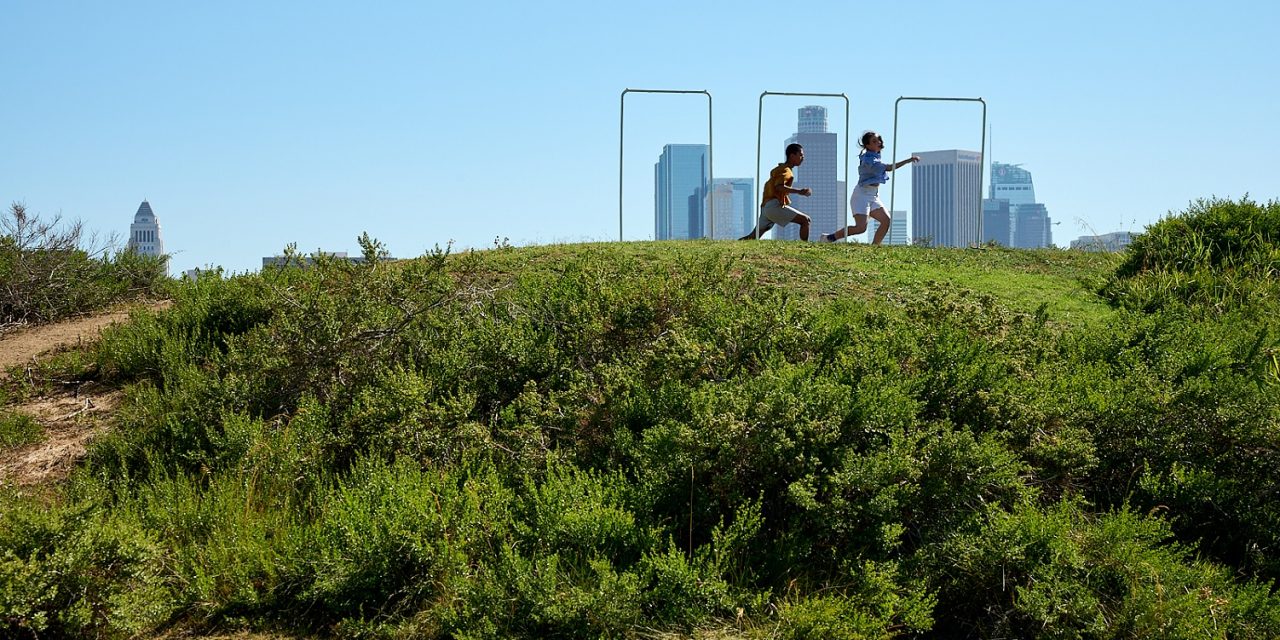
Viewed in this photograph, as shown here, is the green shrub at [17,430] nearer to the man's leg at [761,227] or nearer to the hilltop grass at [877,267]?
the hilltop grass at [877,267]

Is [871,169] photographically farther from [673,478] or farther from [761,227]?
[673,478]

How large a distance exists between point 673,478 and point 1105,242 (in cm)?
955

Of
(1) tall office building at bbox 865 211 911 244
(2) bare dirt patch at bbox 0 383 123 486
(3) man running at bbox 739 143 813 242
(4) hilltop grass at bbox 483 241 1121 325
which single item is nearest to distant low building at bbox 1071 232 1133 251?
(4) hilltop grass at bbox 483 241 1121 325

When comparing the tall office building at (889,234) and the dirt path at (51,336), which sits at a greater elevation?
the tall office building at (889,234)

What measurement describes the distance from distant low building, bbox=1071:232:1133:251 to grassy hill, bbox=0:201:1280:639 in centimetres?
432

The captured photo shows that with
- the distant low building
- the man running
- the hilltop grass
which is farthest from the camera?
the man running

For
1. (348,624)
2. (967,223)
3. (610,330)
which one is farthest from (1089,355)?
(967,223)

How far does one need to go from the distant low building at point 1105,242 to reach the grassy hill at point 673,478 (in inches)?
170

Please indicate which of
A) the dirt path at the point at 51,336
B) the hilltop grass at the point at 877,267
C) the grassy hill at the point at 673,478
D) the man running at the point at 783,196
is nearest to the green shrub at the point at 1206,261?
the hilltop grass at the point at 877,267

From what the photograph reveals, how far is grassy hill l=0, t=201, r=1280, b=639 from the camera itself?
200 inches

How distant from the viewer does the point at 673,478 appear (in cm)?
571

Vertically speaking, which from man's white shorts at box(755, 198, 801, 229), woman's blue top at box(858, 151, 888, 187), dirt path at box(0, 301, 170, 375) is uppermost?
woman's blue top at box(858, 151, 888, 187)

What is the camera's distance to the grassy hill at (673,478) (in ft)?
16.7

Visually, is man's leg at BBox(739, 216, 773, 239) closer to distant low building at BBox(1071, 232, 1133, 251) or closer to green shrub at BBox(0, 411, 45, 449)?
distant low building at BBox(1071, 232, 1133, 251)
